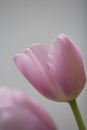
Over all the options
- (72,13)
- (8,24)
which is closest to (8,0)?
(8,24)

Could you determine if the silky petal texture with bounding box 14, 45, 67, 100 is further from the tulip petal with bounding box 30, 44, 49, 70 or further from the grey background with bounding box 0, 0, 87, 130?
the grey background with bounding box 0, 0, 87, 130

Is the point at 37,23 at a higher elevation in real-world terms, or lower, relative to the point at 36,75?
higher

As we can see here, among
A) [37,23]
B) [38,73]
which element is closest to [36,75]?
[38,73]

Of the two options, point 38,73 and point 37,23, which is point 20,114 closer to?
point 38,73

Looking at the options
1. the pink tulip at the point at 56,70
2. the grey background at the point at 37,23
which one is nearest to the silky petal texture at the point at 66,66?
the pink tulip at the point at 56,70

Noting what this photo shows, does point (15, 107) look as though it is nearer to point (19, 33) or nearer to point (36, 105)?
point (36, 105)

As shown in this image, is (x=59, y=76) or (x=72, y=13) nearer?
(x=59, y=76)

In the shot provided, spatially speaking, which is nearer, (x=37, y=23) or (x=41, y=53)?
(x=41, y=53)
